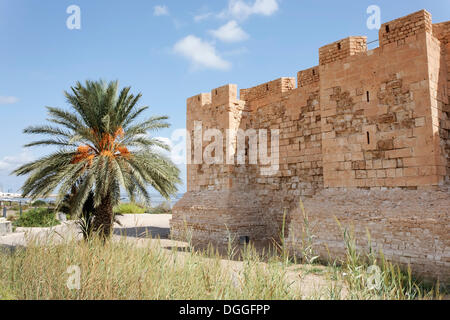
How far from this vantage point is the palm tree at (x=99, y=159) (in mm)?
8164

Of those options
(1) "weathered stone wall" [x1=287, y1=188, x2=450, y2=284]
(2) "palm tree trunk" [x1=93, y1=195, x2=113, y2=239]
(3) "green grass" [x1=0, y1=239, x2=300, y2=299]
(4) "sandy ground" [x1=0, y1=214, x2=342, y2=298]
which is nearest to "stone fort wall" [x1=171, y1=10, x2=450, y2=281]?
(1) "weathered stone wall" [x1=287, y1=188, x2=450, y2=284]

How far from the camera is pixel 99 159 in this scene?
8336mm

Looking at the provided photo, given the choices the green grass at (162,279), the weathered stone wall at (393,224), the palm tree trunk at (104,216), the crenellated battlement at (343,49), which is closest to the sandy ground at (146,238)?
the green grass at (162,279)

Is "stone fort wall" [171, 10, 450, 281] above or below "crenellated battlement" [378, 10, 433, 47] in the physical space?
below

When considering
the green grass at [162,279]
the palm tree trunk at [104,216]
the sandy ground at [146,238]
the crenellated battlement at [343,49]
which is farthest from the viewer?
the palm tree trunk at [104,216]

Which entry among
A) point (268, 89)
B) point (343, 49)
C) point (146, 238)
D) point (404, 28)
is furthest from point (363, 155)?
point (146, 238)

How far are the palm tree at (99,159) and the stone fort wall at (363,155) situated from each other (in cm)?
252

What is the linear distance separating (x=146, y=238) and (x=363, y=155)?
4.76 metres

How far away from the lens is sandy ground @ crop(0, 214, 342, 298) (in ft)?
14.4

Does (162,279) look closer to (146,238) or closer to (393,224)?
(146,238)

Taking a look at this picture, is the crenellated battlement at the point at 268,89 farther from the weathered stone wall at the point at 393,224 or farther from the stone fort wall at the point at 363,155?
the weathered stone wall at the point at 393,224

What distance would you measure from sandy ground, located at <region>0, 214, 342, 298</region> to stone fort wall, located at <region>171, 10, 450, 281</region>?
2.01 feet

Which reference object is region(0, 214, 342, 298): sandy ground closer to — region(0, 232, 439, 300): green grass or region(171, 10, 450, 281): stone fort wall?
region(0, 232, 439, 300): green grass
